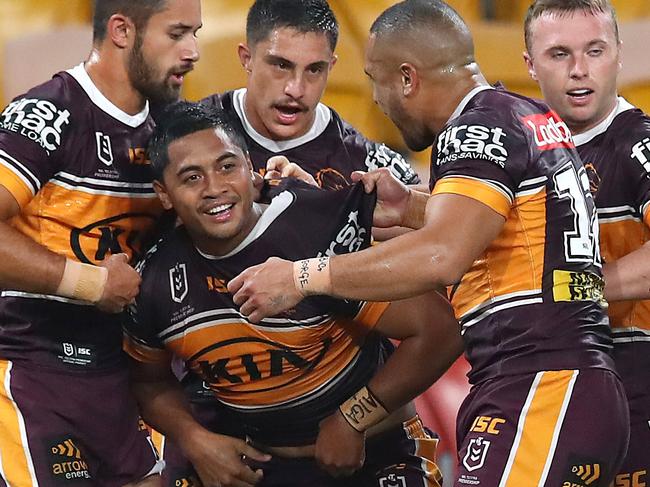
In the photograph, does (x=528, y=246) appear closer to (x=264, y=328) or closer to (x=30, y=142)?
(x=264, y=328)

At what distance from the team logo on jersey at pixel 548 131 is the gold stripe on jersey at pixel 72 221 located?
1526mm

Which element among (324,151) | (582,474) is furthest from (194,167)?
(582,474)

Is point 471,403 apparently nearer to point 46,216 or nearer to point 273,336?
point 273,336

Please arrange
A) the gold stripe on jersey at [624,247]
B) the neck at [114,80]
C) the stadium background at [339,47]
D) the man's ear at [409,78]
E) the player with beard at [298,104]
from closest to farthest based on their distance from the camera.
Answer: the man's ear at [409,78] < the gold stripe on jersey at [624,247] < the neck at [114,80] < the player with beard at [298,104] < the stadium background at [339,47]

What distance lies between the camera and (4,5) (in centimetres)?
878

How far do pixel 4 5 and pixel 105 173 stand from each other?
4.77 meters

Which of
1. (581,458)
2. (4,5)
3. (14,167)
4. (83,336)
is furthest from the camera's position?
(4,5)

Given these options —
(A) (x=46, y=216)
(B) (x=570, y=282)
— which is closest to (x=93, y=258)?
(A) (x=46, y=216)

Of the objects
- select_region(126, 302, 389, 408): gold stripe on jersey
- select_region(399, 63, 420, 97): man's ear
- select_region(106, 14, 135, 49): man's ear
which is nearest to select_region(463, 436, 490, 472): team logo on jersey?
select_region(126, 302, 389, 408): gold stripe on jersey

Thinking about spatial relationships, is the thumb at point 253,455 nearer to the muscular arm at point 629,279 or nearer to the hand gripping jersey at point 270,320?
the hand gripping jersey at point 270,320

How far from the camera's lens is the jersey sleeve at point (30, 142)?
13.9 feet

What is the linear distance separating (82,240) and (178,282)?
37 centimetres

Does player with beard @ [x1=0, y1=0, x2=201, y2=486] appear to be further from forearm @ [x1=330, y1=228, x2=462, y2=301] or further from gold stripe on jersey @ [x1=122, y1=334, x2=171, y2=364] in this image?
forearm @ [x1=330, y1=228, x2=462, y2=301]

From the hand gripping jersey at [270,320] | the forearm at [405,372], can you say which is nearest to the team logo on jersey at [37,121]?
the hand gripping jersey at [270,320]
